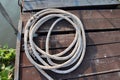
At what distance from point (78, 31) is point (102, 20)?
1.44 feet

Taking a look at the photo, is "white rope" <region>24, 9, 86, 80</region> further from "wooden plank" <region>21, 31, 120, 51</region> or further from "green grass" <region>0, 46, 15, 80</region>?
"green grass" <region>0, 46, 15, 80</region>

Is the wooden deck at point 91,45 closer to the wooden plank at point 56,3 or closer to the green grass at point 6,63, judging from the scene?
the wooden plank at point 56,3

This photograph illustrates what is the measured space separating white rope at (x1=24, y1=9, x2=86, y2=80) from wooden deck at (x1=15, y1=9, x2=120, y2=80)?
0.22ft

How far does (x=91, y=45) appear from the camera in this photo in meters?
2.19

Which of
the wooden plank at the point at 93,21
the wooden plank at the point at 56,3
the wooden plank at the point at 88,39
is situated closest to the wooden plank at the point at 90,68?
the wooden plank at the point at 88,39

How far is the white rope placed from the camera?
192 centimetres

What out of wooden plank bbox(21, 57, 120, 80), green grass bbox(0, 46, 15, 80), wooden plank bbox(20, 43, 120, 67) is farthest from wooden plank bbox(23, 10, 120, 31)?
green grass bbox(0, 46, 15, 80)

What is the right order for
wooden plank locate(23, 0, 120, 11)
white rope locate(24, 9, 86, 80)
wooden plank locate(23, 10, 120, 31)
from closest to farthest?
white rope locate(24, 9, 86, 80) < wooden plank locate(23, 10, 120, 31) < wooden plank locate(23, 0, 120, 11)

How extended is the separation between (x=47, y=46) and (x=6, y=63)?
777 mm

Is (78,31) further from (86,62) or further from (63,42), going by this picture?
(86,62)

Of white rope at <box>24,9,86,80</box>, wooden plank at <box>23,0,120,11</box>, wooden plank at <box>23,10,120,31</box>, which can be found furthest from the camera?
wooden plank at <box>23,0,120,11</box>

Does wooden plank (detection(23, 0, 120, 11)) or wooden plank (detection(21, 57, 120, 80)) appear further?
wooden plank (detection(23, 0, 120, 11))

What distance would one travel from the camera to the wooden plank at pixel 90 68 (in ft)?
6.33

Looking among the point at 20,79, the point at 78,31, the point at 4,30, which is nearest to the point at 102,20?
the point at 78,31
